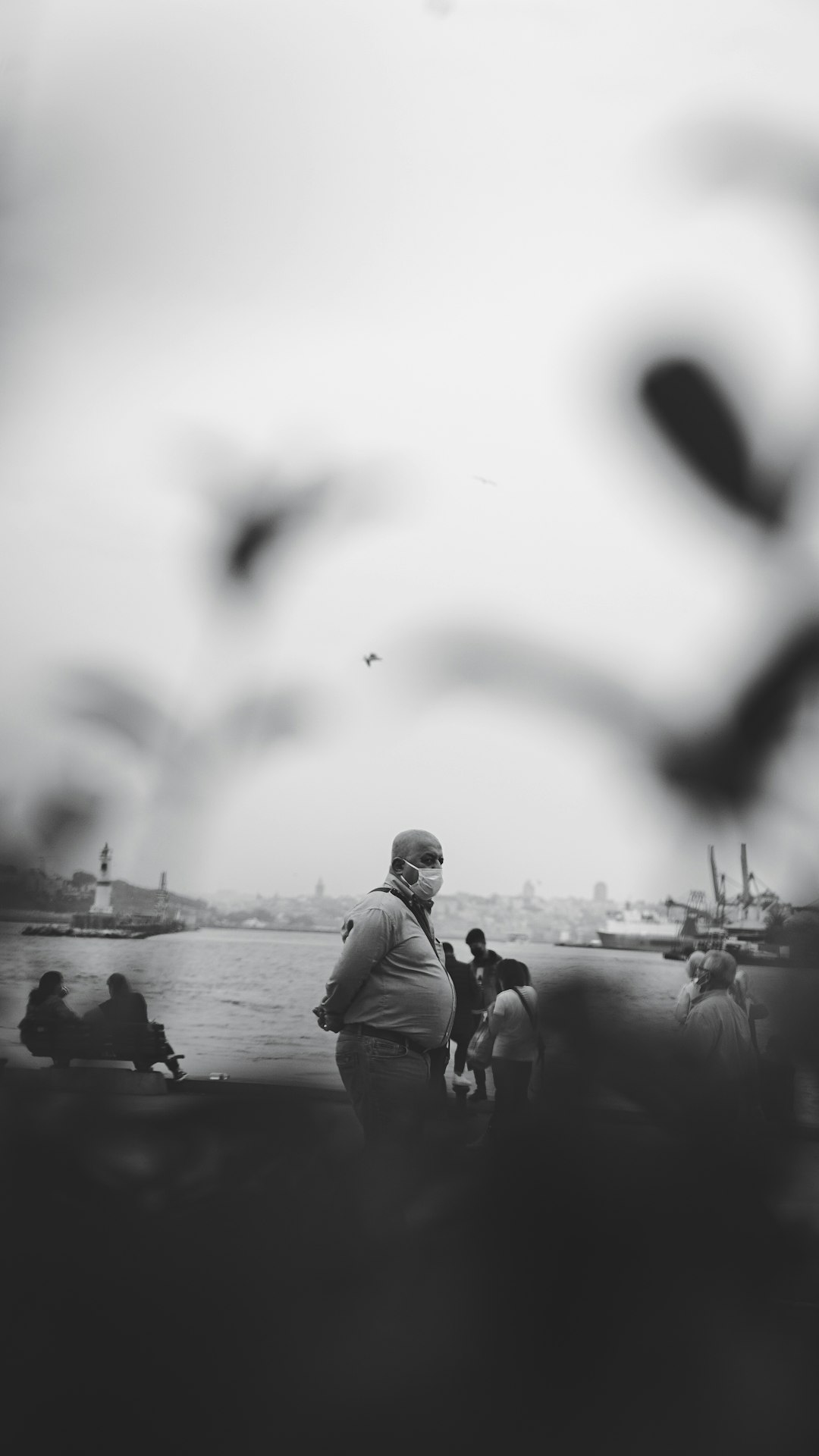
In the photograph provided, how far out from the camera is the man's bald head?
1.62 metres

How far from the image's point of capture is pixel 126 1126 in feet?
3.03

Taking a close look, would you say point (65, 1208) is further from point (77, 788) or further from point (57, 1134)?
point (77, 788)

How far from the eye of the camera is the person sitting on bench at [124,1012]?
865 mm

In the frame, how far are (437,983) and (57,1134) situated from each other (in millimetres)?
1730

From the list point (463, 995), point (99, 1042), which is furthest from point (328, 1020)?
point (463, 995)

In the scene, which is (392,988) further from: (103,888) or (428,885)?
(103,888)

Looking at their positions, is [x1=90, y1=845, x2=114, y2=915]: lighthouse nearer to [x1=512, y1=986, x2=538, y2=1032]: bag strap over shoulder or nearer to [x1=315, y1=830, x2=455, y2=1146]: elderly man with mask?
[x1=512, y1=986, x2=538, y2=1032]: bag strap over shoulder

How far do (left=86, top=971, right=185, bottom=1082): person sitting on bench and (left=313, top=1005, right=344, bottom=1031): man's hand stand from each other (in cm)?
151

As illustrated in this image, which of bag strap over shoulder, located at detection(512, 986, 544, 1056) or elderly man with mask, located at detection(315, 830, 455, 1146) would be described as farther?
elderly man with mask, located at detection(315, 830, 455, 1146)

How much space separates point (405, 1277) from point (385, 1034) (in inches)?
71.4

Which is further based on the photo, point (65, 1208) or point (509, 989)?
point (509, 989)

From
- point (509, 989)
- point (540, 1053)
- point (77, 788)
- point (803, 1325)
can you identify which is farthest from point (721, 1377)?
point (77, 788)

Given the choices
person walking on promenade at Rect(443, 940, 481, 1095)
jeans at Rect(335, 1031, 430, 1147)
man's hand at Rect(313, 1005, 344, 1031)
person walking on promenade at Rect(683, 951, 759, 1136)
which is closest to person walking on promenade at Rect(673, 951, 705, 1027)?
person walking on promenade at Rect(683, 951, 759, 1136)

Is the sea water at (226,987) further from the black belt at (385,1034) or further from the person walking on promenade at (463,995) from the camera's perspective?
the person walking on promenade at (463,995)
